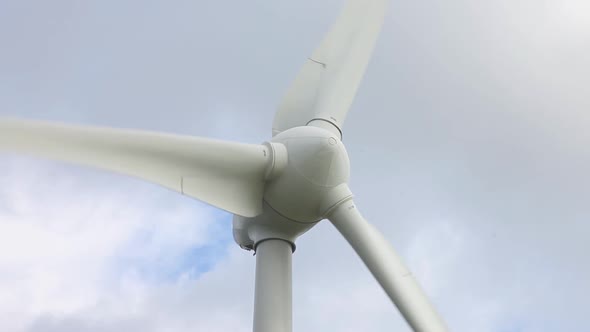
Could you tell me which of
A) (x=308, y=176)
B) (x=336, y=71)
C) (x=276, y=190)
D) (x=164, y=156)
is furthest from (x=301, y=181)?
(x=336, y=71)

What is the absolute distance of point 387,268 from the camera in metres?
11.5

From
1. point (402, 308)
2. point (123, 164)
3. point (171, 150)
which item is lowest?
point (402, 308)

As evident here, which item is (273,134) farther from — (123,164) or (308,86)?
(123,164)

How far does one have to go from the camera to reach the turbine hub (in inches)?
450

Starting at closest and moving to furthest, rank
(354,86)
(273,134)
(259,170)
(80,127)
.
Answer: (80,127) < (259,170) < (273,134) < (354,86)

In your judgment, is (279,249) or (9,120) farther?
(279,249)

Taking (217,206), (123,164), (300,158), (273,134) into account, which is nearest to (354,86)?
(273,134)

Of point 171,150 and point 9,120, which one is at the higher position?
point 171,150

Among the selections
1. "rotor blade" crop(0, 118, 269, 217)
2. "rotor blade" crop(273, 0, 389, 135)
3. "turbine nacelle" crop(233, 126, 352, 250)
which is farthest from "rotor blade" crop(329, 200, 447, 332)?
"rotor blade" crop(273, 0, 389, 135)

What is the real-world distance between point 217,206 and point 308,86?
3.79 metres

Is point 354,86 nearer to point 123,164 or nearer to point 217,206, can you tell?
point 217,206

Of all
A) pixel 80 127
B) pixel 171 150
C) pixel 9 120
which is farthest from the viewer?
pixel 171 150

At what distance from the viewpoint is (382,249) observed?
11734 mm

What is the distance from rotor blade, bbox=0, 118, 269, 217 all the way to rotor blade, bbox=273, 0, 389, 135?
2051 mm
